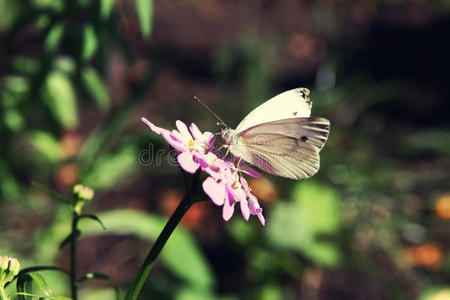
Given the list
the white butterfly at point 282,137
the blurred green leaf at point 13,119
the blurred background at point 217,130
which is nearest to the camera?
the white butterfly at point 282,137

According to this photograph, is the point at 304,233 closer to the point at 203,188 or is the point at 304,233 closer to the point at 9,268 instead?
the point at 203,188

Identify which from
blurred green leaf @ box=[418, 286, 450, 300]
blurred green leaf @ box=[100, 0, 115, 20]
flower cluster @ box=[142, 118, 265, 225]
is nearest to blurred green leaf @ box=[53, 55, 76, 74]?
blurred green leaf @ box=[100, 0, 115, 20]

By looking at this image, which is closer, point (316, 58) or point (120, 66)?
point (120, 66)

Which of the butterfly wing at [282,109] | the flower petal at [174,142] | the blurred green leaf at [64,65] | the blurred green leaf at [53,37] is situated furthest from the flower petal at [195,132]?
the blurred green leaf at [64,65]

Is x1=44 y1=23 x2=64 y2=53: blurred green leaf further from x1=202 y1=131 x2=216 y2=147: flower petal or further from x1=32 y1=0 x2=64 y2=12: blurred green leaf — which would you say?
x1=202 y1=131 x2=216 y2=147: flower petal

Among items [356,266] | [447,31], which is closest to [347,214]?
[356,266]

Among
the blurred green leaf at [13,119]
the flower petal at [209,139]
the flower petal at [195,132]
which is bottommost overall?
the flower petal at [195,132]

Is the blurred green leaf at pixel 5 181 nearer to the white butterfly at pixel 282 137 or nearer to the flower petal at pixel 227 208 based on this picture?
the white butterfly at pixel 282 137
